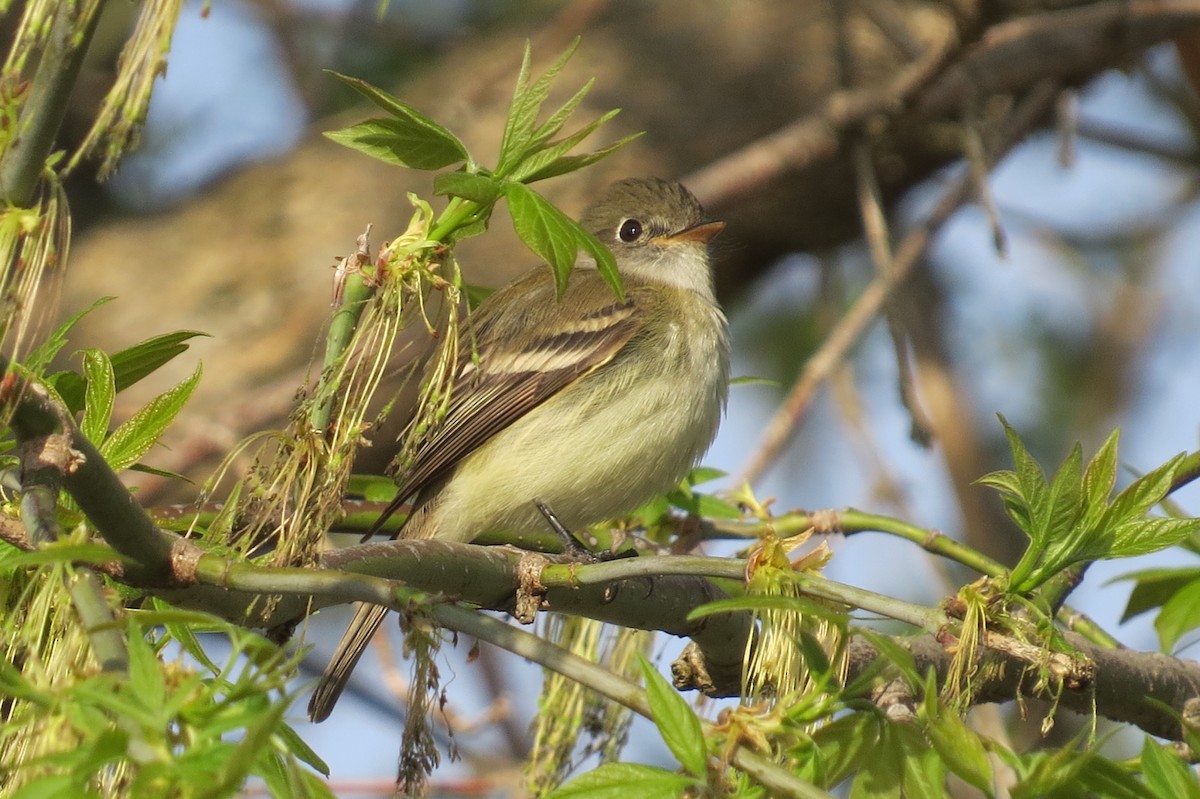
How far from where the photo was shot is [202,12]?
2396 mm

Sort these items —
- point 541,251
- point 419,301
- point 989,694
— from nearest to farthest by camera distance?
point 541,251, point 419,301, point 989,694

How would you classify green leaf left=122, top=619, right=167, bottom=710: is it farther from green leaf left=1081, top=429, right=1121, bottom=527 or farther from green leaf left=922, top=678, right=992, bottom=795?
green leaf left=1081, top=429, right=1121, bottom=527

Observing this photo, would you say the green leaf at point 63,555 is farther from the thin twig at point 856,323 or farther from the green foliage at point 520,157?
the thin twig at point 856,323

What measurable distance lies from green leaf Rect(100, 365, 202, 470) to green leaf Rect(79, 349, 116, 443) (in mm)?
67

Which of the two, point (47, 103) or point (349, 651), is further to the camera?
point (349, 651)

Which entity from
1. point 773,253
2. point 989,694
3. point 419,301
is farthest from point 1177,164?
point 419,301

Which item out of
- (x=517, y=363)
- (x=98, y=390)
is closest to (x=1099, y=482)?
(x=98, y=390)

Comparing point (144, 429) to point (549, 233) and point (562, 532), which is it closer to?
point (549, 233)

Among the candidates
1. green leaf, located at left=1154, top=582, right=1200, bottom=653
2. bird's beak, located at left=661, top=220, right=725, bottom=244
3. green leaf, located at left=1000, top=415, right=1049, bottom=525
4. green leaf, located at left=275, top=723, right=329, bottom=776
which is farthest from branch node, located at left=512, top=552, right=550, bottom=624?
bird's beak, located at left=661, top=220, right=725, bottom=244

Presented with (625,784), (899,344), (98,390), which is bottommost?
(625,784)

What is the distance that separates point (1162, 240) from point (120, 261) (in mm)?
5477

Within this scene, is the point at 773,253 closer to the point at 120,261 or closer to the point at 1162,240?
the point at 1162,240

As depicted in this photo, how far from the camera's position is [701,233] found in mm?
5539

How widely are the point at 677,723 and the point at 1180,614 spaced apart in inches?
64.6
